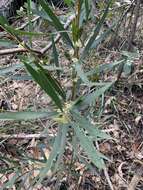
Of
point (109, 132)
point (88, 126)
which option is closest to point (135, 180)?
point (109, 132)

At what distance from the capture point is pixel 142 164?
1633mm

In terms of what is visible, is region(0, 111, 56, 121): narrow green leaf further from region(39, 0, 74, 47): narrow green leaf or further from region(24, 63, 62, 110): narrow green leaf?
region(39, 0, 74, 47): narrow green leaf

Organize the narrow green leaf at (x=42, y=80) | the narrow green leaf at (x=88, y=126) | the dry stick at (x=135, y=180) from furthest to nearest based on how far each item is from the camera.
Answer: the dry stick at (x=135, y=180), the narrow green leaf at (x=88, y=126), the narrow green leaf at (x=42, y=80)

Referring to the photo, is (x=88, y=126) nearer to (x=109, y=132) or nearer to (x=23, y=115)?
(x=23, y=115)

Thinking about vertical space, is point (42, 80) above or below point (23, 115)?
above

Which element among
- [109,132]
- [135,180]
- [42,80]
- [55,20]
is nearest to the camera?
[42,80]

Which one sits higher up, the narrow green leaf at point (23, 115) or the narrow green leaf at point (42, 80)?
the narrow green leaf at point (42, 80)

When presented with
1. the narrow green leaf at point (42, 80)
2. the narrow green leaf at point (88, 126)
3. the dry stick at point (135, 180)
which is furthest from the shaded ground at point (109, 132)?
the narrow green leaf at point (42, 80)

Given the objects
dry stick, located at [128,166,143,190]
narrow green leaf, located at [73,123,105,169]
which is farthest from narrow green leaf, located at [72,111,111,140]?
dry stick, located at [128,166,143,190]

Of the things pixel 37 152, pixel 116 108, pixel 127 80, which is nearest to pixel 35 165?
pixel 37 152

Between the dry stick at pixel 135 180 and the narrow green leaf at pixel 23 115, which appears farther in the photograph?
the dry stick at pixel 135 180

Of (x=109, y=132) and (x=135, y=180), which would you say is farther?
(x=109, y=132)

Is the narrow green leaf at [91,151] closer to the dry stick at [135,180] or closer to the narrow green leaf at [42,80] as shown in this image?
the narrow green leaf at [42,80]

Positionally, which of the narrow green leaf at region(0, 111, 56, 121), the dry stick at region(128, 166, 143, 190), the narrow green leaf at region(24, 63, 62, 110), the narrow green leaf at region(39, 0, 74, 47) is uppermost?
the narrow green leaf at region(39, 0, 74, 47)
